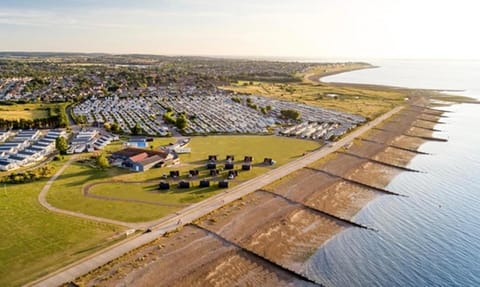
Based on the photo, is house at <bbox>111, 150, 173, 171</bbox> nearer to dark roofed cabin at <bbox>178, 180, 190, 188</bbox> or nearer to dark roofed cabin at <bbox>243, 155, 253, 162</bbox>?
dark roofed cabin at <bbox>178, 180, 190, 188</bbox>

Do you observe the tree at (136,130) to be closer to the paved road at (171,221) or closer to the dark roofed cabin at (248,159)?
the paved road at (171,221)

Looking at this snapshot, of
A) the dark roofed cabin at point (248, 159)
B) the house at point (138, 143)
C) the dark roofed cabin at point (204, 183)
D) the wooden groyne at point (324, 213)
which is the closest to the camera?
the wooden groyne at point (324, 213)

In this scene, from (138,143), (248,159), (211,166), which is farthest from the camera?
(138,143)

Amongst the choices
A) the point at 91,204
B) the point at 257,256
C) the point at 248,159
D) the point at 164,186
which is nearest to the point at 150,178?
the point at 164,186

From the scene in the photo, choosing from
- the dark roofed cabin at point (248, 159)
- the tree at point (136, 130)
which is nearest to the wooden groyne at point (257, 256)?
the dark roofed cabin at point (248, 159)

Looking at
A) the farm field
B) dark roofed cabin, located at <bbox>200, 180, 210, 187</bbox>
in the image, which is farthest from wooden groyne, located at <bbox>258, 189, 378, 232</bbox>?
the farm field

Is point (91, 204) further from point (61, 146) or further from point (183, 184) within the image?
point (61, 146)

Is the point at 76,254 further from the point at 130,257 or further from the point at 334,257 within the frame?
the point at 334,257
